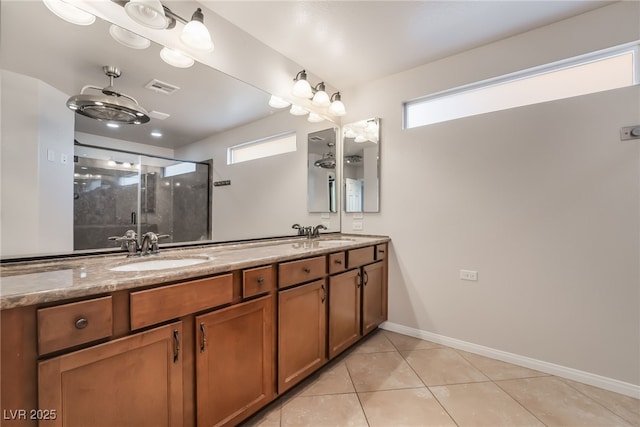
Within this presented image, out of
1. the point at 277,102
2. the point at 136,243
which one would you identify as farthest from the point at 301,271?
the point at 277,102

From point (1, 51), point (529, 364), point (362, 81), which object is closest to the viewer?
point (1, 51)

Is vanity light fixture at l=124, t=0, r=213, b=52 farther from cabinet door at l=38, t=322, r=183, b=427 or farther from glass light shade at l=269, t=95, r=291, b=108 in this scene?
cabinet door at l=38, t=322, r=183, b=427

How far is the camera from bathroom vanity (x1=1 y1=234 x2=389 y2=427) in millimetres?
825

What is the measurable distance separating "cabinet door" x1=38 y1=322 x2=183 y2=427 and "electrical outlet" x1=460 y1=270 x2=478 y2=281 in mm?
2256

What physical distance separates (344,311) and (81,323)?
65.8 inches

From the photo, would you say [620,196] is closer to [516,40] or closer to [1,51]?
[516,40]

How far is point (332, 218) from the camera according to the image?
3068 millimetres

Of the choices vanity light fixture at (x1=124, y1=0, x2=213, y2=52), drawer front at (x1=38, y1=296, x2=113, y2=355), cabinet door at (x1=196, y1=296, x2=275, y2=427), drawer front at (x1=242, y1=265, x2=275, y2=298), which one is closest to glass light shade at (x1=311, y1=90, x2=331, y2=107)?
vanity light fixture at (x1=124, y1=0, x2=213, y2=52)

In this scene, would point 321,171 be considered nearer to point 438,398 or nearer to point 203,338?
point 203,338

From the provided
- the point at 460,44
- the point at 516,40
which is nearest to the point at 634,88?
the point at 516,40

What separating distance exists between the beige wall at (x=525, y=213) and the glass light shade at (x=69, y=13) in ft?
7.82

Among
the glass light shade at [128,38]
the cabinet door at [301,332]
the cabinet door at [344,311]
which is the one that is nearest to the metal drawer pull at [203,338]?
the cabinet door at [301,332]

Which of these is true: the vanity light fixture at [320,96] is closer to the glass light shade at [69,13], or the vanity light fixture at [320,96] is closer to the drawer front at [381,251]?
the drawer front at [381,251]

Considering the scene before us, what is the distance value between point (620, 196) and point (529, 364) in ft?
4.56
